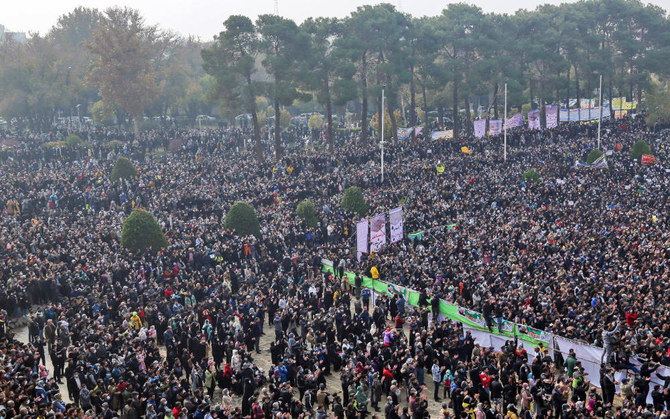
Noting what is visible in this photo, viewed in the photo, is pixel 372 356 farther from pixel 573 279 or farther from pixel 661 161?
pixel 661 161

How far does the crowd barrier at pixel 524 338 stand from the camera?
19.6 metres

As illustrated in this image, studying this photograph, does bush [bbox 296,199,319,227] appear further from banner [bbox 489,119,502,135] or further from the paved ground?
banner [bbox 489,119,502,135]

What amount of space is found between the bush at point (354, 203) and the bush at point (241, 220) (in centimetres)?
597

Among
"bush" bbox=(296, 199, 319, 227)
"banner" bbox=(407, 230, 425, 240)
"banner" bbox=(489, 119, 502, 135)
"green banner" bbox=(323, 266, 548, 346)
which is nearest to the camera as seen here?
"green banner" bbox=(323, 266, 548, 346)

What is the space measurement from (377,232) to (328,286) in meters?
4.99

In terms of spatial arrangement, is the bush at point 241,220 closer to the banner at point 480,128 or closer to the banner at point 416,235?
the banner at point 416,235

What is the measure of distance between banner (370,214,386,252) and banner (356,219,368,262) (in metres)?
0.25

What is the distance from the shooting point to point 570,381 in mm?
18016

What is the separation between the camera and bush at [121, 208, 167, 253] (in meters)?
32.8

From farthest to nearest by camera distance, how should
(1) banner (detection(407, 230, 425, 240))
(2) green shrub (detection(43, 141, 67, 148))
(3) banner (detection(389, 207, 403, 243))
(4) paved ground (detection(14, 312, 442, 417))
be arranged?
1. (2) green shrub (detection(43, 141, 67, 148))
2. (1) banner (detection(407, 230, 425, 240))
3. (3) banner (detection(389, 207, 403, 243))
4. (4) paved ground (detection(14, 312, 442, 417))

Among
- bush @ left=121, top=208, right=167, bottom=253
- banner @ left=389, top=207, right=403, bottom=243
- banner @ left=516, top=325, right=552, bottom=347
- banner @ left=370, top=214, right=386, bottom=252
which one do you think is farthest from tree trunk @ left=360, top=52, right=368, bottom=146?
banner @ left=516, top=325, right=552, bottom=347

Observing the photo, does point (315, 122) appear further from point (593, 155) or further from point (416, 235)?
point (416, 235)

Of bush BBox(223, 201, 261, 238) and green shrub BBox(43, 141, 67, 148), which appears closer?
bush BBox(223, 201, 261, 238)

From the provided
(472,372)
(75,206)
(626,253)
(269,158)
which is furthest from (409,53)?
(472,372)
